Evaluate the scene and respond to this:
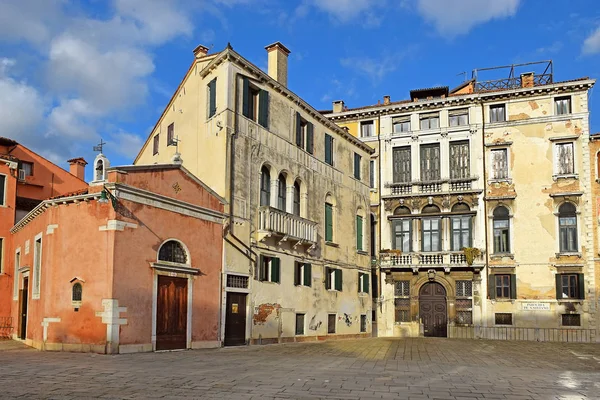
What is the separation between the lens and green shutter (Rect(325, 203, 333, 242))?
29359 mm

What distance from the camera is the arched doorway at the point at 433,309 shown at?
34594 millimetres

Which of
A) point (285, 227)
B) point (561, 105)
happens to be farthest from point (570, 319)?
point (285, 227)

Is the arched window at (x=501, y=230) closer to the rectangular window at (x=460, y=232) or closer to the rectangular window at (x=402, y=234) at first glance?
the rectangular window at (x=460, y=232)

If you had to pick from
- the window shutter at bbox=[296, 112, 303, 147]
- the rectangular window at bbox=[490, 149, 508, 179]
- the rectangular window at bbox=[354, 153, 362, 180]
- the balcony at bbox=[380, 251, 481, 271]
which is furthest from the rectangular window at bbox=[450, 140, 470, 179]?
the window shutter at bbox=[296, 112, 303, 147]

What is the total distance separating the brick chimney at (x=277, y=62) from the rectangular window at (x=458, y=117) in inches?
485

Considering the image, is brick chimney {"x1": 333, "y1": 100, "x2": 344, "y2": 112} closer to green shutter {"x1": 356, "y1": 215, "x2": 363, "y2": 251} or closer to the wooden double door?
green shutter {"x1": 356, "y1": 215, "x2": 363, "y2": 251}

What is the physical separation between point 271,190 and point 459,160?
1498 cm

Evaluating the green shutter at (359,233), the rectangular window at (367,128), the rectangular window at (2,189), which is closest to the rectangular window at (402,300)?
the green shutter at (359,233)

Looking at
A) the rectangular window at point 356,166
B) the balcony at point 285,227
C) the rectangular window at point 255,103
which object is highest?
the rectangular window at point 255,103

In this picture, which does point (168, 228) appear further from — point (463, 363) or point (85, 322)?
point (463, 363)

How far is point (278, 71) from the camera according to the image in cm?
2792

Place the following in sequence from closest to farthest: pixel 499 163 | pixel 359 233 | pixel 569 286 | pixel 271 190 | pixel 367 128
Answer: pixel 271 190
pixel 569 286
pixel 359 233
pixel 499 163
pixel 367 128

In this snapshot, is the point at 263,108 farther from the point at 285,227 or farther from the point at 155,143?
the point at 155,143

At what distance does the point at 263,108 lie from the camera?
2475 cm
